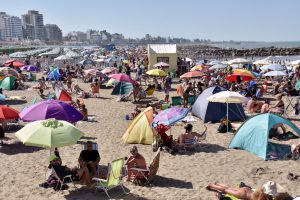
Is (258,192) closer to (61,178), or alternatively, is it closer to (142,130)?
(61,178)

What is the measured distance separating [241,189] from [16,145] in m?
6.52

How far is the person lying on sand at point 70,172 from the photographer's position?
7.19 m

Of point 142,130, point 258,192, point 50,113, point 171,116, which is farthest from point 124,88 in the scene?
point 258,192

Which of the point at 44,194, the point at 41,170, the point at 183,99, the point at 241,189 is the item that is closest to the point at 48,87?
the point at 183,99

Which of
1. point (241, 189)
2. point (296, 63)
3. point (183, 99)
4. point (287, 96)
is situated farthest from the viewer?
point (296, 63)

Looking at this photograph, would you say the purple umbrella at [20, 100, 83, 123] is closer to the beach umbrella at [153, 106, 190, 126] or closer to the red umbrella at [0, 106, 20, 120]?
the red umbrella at [0, 106, 20, 120]

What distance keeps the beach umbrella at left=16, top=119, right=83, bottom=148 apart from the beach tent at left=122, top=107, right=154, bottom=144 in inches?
119

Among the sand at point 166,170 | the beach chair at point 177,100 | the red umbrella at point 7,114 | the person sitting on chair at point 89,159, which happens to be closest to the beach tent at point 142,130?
the sand at point 166,170

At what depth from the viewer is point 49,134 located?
7133 mm

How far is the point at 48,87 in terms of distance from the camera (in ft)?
75.2

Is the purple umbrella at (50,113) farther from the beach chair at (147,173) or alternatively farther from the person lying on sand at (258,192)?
the person lying on sand at (258,192)

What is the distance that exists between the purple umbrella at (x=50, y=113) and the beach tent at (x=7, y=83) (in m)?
12.2

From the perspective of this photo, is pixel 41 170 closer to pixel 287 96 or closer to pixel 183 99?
pixel 183 99

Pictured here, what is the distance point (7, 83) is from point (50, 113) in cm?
1281
